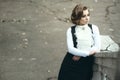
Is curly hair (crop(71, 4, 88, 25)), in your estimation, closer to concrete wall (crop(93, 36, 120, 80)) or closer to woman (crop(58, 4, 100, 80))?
woman (crop(58, 4, 100, 80))

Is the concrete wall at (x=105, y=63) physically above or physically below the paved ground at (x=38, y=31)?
above

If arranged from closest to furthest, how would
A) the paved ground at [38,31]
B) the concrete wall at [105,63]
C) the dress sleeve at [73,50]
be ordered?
the concrete wall at [105,63] → the dress sleeve at [73,50] → the paved ground at [38,31]

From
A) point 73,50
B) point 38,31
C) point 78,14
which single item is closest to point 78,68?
point 73,50

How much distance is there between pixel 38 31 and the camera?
8.20 metres

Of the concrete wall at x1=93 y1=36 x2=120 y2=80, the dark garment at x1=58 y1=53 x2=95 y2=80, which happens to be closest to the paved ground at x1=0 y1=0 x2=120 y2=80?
the dark garment at x1=58 y1=53 x2=95 y2=80

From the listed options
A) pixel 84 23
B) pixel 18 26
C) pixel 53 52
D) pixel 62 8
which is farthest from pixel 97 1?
pixel 84 23

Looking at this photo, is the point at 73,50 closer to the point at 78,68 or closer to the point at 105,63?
the point at 78,68

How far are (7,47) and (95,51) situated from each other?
3.43 m

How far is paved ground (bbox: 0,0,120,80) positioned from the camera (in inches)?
256

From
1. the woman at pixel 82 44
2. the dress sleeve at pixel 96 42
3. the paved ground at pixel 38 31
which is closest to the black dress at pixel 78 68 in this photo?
the woman at pixel 82 44

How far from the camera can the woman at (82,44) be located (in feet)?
14.2

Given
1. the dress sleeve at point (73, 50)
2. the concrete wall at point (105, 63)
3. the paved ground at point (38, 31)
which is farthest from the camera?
the paved ground at point (38, 31)

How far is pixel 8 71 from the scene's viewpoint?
6391mm

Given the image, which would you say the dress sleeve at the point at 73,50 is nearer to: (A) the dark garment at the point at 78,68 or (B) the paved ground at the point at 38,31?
(A) the dark garment at the point at 78,68
